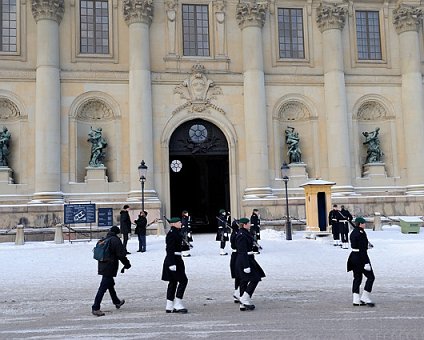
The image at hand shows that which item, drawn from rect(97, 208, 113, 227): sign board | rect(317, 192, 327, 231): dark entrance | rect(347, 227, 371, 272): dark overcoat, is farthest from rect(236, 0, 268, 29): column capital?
rect(347, 227, 371, 272): dark overcoat

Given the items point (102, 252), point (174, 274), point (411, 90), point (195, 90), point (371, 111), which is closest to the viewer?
point (174, 274)

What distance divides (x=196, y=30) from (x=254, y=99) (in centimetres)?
563

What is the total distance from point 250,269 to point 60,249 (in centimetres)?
1419

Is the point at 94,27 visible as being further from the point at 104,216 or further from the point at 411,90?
the point at 411,90

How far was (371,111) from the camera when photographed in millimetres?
36219

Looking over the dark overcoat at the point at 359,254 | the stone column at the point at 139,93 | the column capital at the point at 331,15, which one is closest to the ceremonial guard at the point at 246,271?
the dark overcoat at the point at 359,254

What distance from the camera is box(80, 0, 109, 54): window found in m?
33.1

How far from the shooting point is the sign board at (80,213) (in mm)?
27742

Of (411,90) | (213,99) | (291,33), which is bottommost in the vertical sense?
(213,99)

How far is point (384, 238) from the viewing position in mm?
25234

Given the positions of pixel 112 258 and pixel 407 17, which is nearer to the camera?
pixel 112 258

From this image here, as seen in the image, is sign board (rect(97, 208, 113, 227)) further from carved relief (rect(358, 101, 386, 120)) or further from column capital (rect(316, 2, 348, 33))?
column capital (rect(316, 2, 348, 33))

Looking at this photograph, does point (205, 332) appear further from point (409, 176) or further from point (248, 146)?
point (409, 176)

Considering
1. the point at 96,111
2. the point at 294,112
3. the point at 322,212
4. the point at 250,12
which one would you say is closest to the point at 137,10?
→ the point at 96,111
